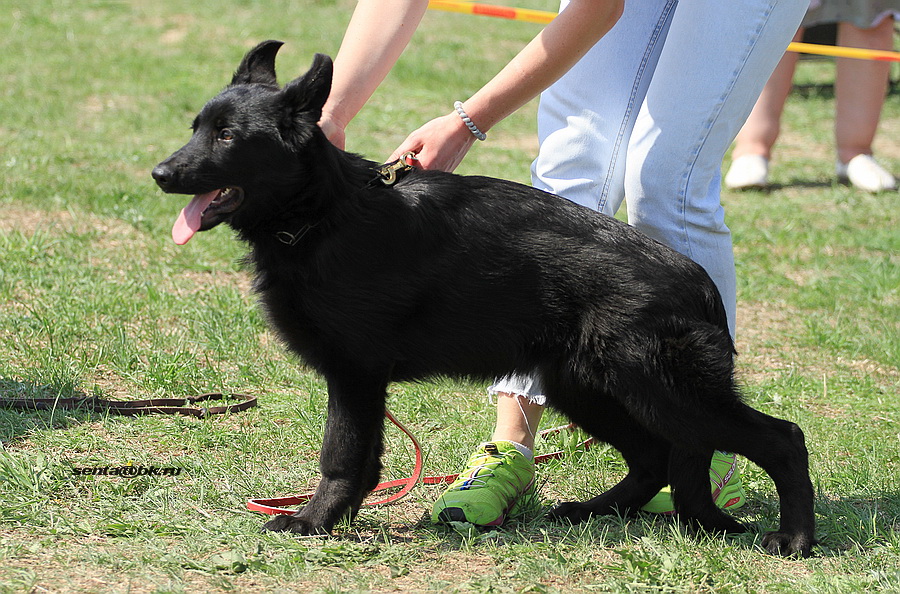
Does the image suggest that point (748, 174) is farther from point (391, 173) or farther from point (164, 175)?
point (164, 175)

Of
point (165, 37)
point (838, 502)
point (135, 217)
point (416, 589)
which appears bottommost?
point (416, 589)

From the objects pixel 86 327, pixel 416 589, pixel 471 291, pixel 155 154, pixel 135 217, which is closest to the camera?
pixel 416 589

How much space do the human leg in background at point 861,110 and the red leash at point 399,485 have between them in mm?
4668

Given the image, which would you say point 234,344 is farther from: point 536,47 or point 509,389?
point 536,47

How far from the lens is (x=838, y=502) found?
2.81 m

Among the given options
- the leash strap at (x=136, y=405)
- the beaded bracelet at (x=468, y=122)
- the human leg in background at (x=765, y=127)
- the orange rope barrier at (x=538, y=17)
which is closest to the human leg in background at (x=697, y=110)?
the beaded bracelet at (x=468, y=122)

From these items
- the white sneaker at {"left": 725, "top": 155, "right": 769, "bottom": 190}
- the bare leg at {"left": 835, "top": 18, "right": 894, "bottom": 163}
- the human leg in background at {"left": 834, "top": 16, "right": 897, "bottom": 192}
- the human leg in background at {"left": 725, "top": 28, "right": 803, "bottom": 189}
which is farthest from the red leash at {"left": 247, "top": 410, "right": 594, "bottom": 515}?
the bare leg at {"left": 835, "top": 18, "right": 894, "bottom": 163}

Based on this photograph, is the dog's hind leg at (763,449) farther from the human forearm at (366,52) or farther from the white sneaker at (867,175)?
the white sneaker at (867,175)

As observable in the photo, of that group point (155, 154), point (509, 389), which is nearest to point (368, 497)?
point (509, 389)

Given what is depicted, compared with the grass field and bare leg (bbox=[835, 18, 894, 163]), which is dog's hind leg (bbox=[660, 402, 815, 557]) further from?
bare leg (bbox=[835, 18, 894, 163])

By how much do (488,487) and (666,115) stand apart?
43.4 inches

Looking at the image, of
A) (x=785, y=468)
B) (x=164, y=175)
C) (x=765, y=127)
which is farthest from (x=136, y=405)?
(x=765, y=127)

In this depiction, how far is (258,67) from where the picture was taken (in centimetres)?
256

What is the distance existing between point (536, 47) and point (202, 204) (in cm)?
95
